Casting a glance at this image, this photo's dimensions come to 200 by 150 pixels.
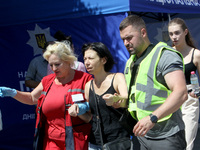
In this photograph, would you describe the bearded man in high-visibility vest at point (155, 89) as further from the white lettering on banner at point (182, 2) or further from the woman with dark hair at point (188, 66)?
the white lettering on banner at point (182, 2)

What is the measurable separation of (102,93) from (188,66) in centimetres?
153

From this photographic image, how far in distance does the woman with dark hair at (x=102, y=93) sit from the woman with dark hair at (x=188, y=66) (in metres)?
1.34

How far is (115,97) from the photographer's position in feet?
7.38

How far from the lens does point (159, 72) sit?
198 centimetres

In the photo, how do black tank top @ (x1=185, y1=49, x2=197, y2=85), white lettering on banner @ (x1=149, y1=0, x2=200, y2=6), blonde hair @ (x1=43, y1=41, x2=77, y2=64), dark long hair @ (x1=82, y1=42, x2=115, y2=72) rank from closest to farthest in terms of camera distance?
1. dark long hair @ (x1=82, y1=42, x2=115, y2=72)
2. blonde hair @ (x1=43, y1=41, x2=77, y2=64)
3. black tank top @ (x1=185, y1=49, x2=197, y2=85)
4. white lettering on banner @ (x1=149, y1=0, x2=200, y2=6)

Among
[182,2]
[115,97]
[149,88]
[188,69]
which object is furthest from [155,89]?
[182,2]

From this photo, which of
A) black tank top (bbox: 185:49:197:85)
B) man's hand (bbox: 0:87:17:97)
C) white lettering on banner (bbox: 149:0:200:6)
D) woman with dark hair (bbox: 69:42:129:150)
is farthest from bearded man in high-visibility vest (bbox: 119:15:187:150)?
white lettering on banner (bbox: 149:0:200:6)

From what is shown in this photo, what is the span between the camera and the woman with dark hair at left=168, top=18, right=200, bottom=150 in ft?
11.7

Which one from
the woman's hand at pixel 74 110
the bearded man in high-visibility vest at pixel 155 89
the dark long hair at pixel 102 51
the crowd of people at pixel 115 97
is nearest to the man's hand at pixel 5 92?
the crowd of people at pixel 115 97

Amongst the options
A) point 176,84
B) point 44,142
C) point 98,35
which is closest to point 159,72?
point 176,84

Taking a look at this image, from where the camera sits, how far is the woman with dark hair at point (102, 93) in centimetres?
252

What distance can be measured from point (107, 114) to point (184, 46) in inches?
70.8

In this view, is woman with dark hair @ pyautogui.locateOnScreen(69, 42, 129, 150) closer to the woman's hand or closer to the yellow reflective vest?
the woman's hand

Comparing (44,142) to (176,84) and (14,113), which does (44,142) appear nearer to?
(176,84)
